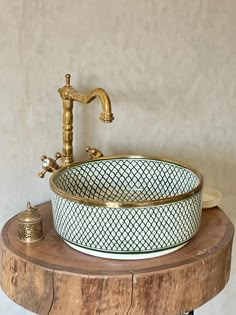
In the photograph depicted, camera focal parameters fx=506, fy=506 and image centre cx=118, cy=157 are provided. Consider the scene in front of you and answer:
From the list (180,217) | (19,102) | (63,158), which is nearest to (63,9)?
(19,102)

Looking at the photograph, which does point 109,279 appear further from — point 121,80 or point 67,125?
point 121,80

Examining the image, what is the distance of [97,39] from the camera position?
46.6 inches

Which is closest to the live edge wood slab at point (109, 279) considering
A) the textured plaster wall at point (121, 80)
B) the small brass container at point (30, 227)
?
the small brass container at point (30, 227)

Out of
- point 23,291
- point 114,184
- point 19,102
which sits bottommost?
point 23,291

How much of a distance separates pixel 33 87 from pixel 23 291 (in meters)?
0.46

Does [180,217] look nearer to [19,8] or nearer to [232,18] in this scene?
[19,8]

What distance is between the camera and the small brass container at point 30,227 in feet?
3.17

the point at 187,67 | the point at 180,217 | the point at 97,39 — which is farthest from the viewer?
the point at 187,67

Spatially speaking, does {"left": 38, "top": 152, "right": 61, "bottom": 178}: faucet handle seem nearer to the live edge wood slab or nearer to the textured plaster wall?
the textured plaster wall

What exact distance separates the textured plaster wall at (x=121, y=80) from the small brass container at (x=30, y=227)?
203 millimetres

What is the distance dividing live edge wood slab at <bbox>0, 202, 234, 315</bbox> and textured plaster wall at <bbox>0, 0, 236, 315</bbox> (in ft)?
0.94

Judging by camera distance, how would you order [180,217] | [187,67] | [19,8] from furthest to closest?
[187,67] → [19,8] → [180,217]

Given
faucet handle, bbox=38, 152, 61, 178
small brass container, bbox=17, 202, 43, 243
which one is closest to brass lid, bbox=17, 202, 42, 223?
small brass container, bbox=17, 202, 43, 243

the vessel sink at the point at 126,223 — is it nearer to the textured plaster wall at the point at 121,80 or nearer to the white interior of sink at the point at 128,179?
the white interior of sink at the point at 128,179
